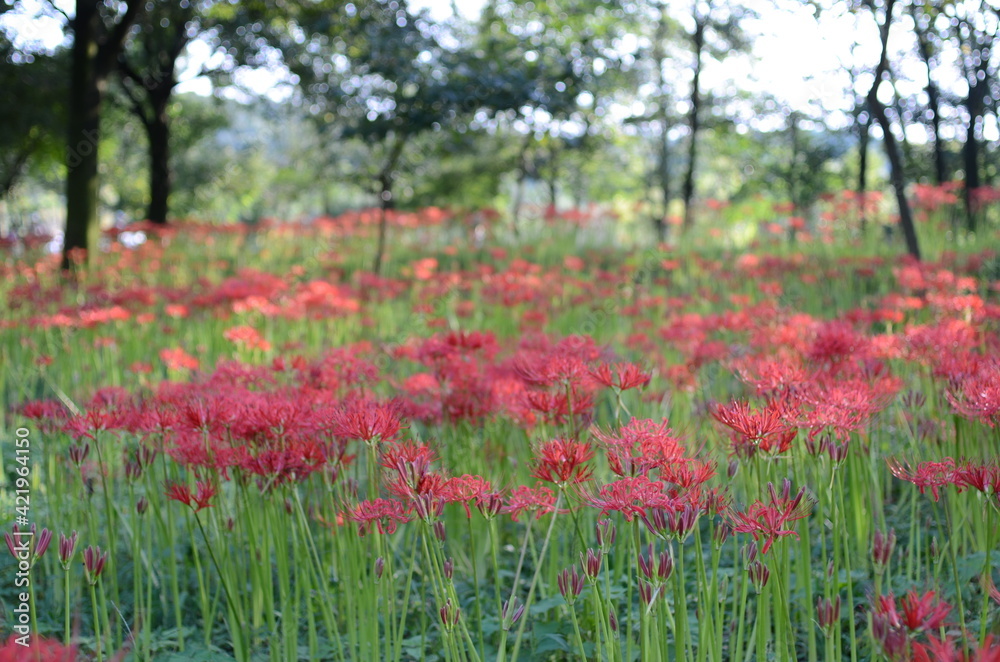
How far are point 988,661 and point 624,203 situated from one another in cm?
2826

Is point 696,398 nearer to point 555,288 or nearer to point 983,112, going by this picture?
point 555,288

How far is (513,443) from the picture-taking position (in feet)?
11.1

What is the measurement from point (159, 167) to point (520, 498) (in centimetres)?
1553

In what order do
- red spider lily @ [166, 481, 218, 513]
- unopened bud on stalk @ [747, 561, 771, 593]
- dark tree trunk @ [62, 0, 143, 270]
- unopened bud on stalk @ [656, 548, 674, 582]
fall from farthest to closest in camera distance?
dark tree trunk @ [62, 0, 143, 270]
red spider lily @ [166, 481, 218, 513]
unopened bud on stalk @ [747, 561, 771, 593]
unopened bud on stalk @ [656, 548, 674, 582]

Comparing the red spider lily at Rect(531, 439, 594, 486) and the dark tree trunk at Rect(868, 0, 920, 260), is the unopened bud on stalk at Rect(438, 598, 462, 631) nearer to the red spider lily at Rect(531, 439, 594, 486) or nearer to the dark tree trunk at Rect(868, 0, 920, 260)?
the red spider lily at Rect(531, 439, 594, 486)

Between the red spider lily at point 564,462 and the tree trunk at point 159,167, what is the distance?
15.2m

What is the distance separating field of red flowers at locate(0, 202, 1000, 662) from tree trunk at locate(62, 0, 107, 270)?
5.37 metres

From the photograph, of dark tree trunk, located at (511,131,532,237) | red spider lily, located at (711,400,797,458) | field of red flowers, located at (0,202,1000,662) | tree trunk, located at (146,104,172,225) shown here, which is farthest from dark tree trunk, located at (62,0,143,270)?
red spider lily, located at (711,400,797,458)

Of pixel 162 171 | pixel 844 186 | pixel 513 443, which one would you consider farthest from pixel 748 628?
pixel 844 186

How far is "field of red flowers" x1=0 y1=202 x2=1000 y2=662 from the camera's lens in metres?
1.69

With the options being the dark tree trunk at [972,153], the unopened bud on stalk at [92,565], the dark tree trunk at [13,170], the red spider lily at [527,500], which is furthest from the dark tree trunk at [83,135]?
the dark tree trunk at [972,153]

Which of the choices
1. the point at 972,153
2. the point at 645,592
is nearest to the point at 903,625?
the point at 645,592

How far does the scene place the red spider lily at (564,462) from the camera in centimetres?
168

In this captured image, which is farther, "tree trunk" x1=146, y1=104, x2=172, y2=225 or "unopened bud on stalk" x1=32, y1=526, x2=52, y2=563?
"tree trunk" x1=146, y1=104, x2=172, y2=225
